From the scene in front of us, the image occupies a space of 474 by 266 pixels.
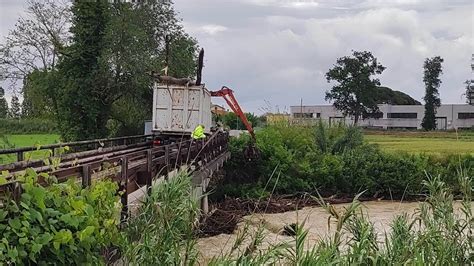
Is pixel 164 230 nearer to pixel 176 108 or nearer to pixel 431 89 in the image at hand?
pixel 176 108

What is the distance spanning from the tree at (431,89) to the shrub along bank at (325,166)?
46.9 m

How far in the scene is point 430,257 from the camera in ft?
16.2

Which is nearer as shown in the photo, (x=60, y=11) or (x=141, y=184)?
(x=141, y=184)

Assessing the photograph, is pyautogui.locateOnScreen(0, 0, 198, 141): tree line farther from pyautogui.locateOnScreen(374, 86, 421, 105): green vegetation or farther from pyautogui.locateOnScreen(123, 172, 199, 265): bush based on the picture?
pyautogui.locateOnScreen(374, 86, 421, 105): green vegetation

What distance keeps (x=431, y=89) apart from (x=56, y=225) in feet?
261

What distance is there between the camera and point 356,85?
259ft

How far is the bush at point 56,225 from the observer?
12.3 ft

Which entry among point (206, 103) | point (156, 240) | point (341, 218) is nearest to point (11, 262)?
point (156, 240)

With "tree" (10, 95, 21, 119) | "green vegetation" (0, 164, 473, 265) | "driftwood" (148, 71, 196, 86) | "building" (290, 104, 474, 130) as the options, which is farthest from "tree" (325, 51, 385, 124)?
"green vegetation" (0, 164, 473, 265)

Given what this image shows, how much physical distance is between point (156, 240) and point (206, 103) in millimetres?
14877

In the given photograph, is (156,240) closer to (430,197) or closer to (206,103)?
(430,197)

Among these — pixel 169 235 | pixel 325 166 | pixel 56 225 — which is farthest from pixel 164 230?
pixel 325 166

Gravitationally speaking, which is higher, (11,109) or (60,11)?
(60,11)

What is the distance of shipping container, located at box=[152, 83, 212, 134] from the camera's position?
18.2 m
